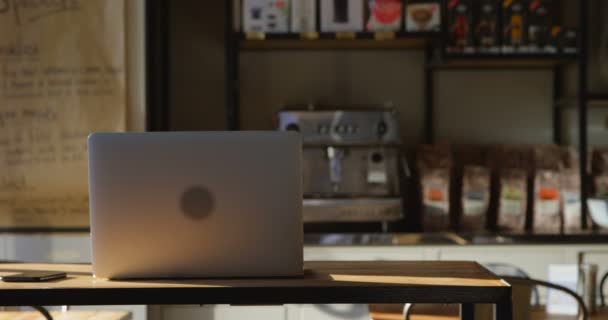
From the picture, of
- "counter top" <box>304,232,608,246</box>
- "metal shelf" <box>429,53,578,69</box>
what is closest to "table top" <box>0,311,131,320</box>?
"counter top" <box>304,232,608,246</box>

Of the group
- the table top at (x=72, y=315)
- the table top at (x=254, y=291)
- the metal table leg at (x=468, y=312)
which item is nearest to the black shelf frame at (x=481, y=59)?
the table top at (x=72, y=315)

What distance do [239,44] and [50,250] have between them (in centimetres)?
145

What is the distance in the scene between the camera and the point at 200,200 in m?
1.47

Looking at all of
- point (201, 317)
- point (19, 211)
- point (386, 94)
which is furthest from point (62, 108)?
point (386, 94)

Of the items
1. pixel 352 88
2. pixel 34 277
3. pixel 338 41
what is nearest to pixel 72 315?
pixel 34 277

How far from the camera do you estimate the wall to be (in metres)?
4.24

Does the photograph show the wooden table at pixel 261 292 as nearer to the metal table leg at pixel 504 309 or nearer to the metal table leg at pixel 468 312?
the metal table leg at pixel 504 309

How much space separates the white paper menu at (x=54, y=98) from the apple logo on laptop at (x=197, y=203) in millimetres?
1762

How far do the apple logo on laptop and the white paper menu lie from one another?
5.78 ft

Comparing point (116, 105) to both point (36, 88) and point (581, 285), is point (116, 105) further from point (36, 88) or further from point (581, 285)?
point (581, 285)

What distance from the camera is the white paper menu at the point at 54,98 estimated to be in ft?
10.3

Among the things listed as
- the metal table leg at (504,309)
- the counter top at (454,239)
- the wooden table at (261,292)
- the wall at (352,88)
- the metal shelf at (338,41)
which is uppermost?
the metal shelf at (338,41)

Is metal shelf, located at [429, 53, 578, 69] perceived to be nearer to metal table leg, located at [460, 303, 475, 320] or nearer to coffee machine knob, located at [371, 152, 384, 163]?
coffee machine knob, located at [371, 152, 384, 163]

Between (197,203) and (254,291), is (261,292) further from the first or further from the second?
(197,203)
